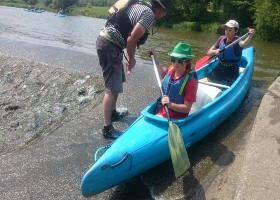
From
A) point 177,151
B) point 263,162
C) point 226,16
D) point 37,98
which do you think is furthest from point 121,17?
point 226,16

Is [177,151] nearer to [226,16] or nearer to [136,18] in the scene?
[136,18]

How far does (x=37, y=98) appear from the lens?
6426 mm

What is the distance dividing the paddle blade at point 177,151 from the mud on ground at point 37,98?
85.7 inches

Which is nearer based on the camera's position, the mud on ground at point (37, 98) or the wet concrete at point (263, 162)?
the wet concrete at point (263, 162)

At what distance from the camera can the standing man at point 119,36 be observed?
3.59 meters

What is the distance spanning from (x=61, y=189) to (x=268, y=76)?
6968mm

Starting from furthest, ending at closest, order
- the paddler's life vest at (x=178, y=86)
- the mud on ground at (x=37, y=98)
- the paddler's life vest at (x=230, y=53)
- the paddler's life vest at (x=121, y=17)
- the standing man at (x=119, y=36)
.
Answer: the paddler's life vest at (x=230, y=53) < the mud on ground at (x=37, y=98) < the paddler's life vest at (x=121, y=17) < the standing man at (x=119, y=36) < the paddler's life vest at (x=178, y=86)

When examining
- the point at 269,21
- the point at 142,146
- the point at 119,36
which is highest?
the point at 119,36

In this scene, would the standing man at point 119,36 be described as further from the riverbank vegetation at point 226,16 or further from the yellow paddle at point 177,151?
the riverbank vegetation at point 226,16

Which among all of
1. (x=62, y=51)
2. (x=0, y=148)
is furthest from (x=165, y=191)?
(x=62, y=51)

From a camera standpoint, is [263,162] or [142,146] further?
[142,146]

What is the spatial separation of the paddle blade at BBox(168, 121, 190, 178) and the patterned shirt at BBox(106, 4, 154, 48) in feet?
4.04

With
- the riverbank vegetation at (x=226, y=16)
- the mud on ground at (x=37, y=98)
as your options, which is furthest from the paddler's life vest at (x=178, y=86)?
the riverbank vegetation at (x=226, y=16)

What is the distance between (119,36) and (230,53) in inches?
99.0
